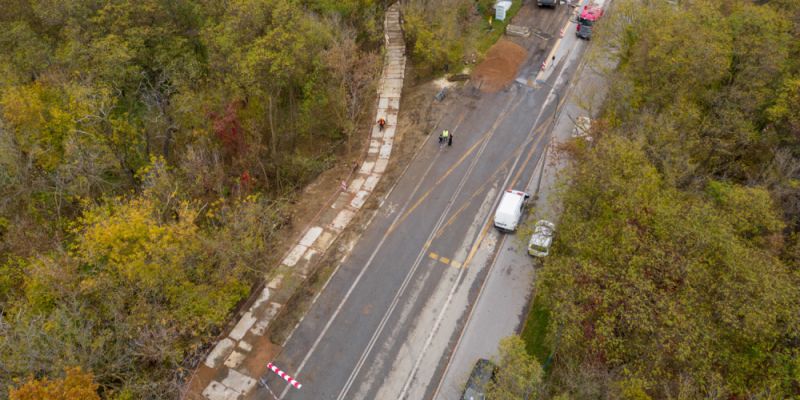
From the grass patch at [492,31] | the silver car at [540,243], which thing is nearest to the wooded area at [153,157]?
the grass patch at [492,31]

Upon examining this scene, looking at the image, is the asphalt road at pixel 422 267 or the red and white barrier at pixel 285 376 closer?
the red and white barrier at pixel 285 376

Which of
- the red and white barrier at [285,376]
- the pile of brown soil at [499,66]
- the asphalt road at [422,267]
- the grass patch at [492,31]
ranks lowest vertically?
the red and white barrier at [285,376]

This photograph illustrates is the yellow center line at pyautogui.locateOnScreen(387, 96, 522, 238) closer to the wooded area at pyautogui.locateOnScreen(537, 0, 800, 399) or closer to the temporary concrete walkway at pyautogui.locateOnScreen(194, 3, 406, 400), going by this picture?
the temporary concrete walkway at pyautogui.locateOnScreen(194, 3, 406, 400)

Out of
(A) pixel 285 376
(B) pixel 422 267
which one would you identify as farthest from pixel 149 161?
(B) pixel 422 267

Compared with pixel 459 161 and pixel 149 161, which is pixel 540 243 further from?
pixel 149 161

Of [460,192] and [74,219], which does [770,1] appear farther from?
[74,219]

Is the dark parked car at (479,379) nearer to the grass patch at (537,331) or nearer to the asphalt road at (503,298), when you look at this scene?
the asphalt road at (503,298)
